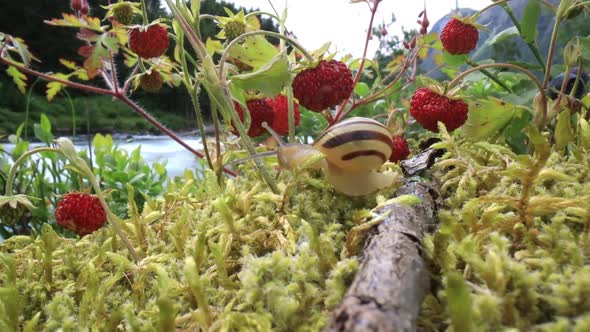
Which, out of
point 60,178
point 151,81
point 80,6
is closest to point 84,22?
point 80,6

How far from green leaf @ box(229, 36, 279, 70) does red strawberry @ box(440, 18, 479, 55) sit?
445 mm

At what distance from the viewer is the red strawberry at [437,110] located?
746 mm

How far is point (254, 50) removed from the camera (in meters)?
0.60

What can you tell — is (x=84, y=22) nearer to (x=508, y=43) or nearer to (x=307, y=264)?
(x=307, y=264)

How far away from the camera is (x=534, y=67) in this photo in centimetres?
100

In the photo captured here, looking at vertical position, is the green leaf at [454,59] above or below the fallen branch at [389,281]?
above

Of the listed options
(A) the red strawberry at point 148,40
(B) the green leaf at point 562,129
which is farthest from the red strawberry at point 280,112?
(B) the green leaf at point 562,129

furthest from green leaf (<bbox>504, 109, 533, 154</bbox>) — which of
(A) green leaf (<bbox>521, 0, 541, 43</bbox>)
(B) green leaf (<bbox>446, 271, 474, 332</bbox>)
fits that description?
(B) green leaf (<bbox>446, 271, 474, 332</bbox>)

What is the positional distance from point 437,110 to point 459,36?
22 centimetres

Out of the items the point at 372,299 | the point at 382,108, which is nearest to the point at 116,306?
the point at 372,299

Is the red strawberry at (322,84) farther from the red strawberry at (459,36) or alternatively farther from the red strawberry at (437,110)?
the red strawberry at (459,36)

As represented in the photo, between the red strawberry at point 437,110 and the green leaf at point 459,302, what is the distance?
53cm

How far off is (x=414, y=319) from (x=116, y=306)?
1.14ft

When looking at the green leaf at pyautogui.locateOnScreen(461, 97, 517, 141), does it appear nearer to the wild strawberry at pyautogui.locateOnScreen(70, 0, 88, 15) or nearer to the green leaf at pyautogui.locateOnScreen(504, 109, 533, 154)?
the green leaf at pyautogui.locateOnScreen(504, 109, 533, 154)
